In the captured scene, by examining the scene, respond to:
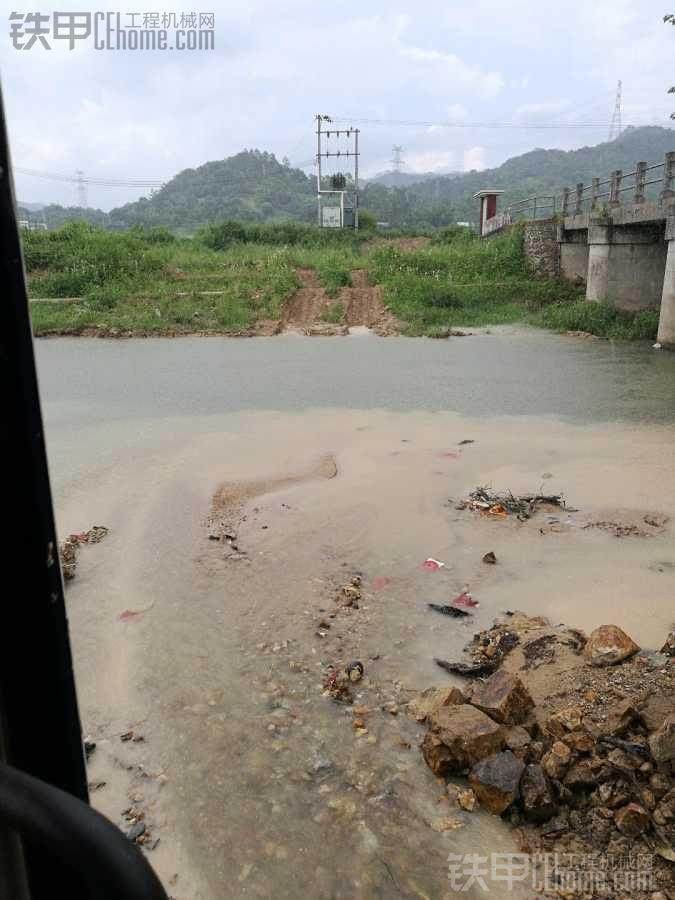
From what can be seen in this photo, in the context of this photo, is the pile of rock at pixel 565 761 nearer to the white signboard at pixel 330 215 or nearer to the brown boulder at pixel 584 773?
the brown boulder at pixel 584 773

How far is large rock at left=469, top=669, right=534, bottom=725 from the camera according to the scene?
11.2ft

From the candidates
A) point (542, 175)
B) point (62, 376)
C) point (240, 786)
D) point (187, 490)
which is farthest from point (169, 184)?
point (240, 786)

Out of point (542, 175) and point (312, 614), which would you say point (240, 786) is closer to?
point (312, 614)

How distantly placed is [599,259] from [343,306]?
269 inches

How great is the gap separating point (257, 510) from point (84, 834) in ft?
19.3

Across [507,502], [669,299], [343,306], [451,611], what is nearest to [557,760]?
[451,611]

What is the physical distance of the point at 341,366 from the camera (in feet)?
46.6

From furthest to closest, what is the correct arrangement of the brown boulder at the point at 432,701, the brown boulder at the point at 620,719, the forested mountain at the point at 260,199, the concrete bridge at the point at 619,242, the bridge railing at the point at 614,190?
the forested mountain at the point at 260,199
the concrete bridge at the point at 619,242
the bridge railing at the point at 614,190
the brown boulder at the point at 432,701
the brown boulder at the point at 620,719

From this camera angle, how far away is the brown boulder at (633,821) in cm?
279

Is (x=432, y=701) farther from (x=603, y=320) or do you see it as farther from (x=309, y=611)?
(x=603, y=320)

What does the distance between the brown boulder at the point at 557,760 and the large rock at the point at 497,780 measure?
0.10 meters

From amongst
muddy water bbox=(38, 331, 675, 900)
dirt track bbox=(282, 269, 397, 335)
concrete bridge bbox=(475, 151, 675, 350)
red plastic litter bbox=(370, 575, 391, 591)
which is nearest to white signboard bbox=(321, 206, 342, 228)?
concrete bridge bbox=(475, 151, 675, 350)

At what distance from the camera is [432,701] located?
12.2 feet

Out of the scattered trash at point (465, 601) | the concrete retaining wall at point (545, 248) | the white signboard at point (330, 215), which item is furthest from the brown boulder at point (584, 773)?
the white signboard at point (330, 215)
